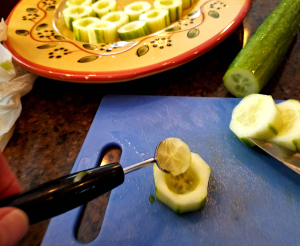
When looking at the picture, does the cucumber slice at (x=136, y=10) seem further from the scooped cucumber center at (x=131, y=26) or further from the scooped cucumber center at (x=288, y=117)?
the scooped cucumber center at (x=288, y=117)

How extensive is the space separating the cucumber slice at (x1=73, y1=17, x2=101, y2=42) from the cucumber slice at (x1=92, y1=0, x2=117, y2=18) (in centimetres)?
14

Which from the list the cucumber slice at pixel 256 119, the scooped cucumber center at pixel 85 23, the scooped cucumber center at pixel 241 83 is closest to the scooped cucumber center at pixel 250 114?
the cucumber slice at pixel 256 119

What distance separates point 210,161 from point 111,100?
2.33 feet

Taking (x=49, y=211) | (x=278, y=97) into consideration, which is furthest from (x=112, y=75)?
(x=278, y=97)

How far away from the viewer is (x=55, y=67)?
1.45 meters

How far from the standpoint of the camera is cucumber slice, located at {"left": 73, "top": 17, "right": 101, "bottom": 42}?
1.88 m

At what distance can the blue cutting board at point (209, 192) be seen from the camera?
0.93 meters

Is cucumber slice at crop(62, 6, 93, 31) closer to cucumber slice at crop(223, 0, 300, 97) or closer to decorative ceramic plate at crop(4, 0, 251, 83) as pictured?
decorative ceramic plate at crop(4, 0, 251, 83)

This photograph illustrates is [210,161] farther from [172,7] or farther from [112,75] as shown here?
[172,7]

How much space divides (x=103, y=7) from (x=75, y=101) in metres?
1.19

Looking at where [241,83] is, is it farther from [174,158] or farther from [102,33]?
[102,33]

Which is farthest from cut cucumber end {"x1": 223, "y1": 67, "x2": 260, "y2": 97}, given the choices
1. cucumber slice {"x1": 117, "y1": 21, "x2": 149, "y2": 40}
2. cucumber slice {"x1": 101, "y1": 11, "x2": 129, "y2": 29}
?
cucumber slice {"x1": 101, "y1": 11, "x2": 129, "y2": 29}

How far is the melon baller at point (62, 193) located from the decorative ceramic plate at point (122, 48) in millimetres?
723

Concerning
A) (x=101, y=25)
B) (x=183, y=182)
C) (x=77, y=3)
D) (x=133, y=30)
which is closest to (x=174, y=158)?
(x=183, y=182)
